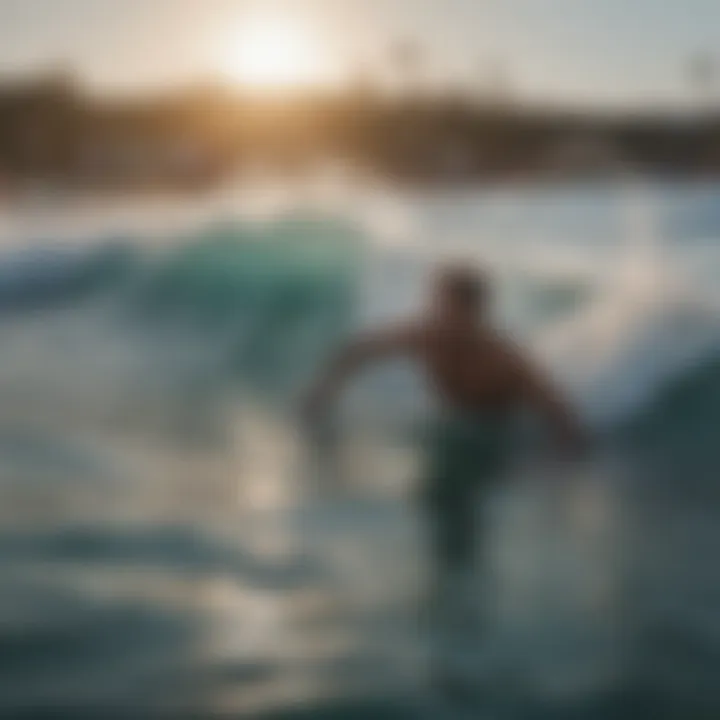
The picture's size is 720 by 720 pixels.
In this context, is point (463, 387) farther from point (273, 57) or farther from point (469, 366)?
point (273, 57)

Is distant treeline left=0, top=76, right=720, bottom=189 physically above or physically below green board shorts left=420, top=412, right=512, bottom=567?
above

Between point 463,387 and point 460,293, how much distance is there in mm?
73

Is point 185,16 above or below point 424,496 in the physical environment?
above

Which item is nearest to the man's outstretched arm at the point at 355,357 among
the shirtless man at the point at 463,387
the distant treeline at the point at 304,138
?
the shirtless man at the point at 463,387

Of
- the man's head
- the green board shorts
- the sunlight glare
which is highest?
the sunlight glare

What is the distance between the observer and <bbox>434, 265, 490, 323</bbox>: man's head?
935mm

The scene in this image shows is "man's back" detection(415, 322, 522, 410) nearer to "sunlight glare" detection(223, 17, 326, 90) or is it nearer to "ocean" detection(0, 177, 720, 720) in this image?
"ocean" detection(0, 177, 720, 720)

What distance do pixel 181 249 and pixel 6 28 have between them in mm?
223

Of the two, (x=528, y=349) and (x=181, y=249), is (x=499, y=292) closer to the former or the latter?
(x=528, y=349)

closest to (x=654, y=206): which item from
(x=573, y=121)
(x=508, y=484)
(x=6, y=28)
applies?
(x=573, y=121)

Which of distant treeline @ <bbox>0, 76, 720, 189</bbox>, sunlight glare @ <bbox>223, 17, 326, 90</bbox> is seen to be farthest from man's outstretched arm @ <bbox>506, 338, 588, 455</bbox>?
sunlight glare @ <bbox>223, 17, 326, 90</bbox>

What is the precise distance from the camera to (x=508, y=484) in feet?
3.05

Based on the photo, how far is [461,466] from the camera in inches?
36.5

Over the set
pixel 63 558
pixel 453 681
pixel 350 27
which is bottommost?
pixel 453 681
